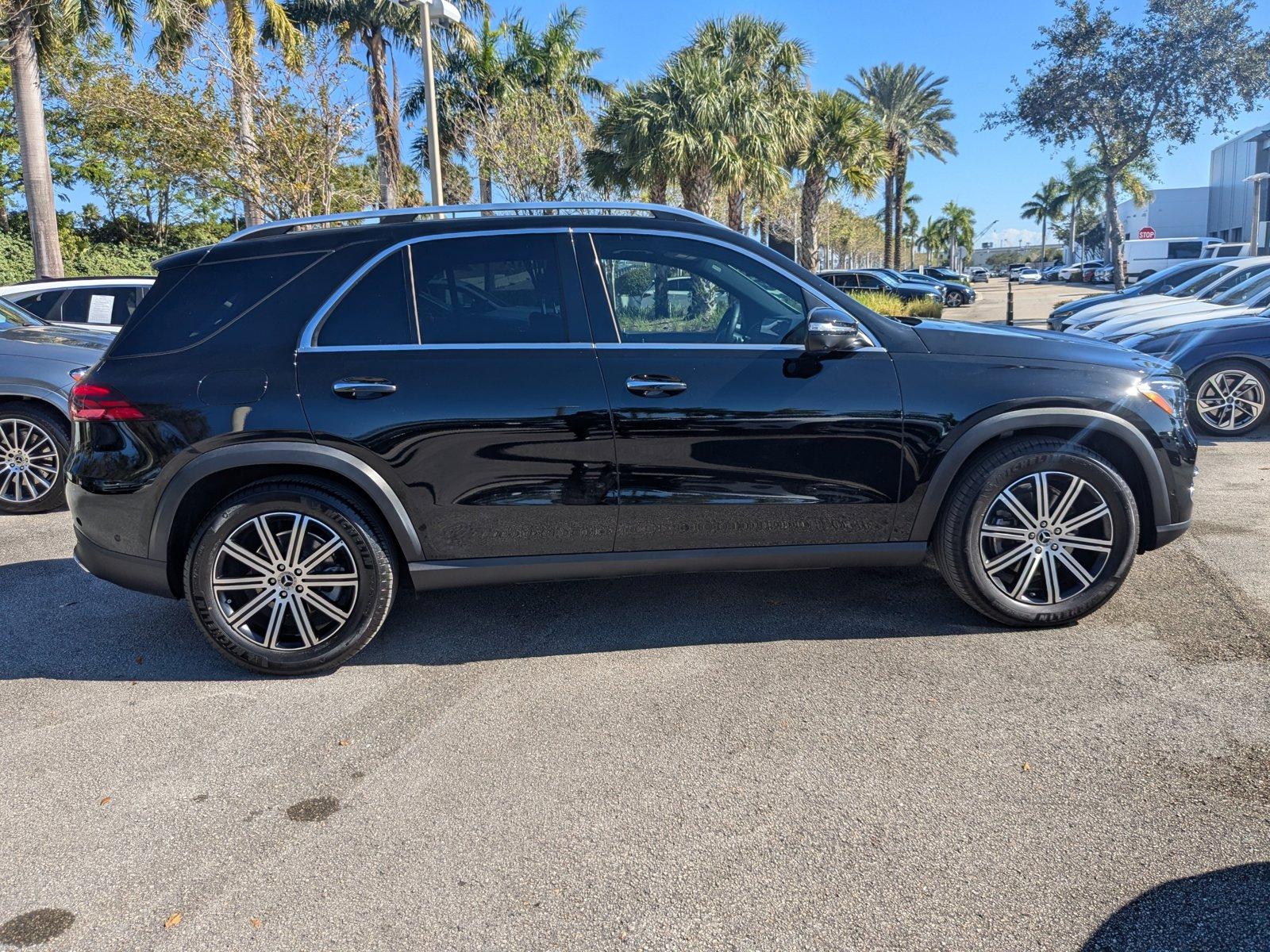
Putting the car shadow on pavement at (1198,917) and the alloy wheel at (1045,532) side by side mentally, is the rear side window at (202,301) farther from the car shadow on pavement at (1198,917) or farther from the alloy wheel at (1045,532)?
the car shadow on pavement at (1198,917)

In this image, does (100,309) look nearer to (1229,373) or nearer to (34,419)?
(34,419)

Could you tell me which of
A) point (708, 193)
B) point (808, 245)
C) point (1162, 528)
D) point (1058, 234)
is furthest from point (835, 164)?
point (1058, 234)

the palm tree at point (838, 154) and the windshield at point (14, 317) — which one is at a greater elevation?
the palm tree at point (838, 154)

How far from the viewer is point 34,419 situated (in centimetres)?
692

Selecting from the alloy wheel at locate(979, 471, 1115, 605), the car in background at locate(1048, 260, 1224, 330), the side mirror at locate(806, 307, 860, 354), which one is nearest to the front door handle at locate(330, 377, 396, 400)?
the side mirror at locate(806, 307, 860, 354)

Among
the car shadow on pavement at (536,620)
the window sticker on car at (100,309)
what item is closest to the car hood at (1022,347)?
the car shadow on pavement at (536,620)

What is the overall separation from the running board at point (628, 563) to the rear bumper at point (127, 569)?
103 centimetres

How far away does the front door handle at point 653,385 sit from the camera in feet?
12.6

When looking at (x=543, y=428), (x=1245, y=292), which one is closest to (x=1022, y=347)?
(x=543, y=428)

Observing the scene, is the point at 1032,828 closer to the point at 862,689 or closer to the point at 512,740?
the point at 862,689

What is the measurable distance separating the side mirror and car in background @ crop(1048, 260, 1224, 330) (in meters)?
12.2

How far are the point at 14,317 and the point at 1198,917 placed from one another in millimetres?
8796

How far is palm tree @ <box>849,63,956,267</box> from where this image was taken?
1667 inches

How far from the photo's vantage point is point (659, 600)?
15.5 ft
